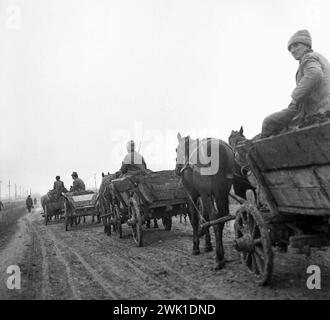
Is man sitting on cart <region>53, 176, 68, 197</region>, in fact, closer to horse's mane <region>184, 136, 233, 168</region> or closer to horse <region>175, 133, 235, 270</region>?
horse's mane <region>184, 136, 233, 168</region>

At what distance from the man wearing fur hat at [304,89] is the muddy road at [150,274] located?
2.11 meters

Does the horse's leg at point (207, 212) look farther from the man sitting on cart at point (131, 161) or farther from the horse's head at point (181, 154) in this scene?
the man sitting on cart at point (131, 161)

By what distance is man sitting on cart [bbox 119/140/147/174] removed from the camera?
10.9 m

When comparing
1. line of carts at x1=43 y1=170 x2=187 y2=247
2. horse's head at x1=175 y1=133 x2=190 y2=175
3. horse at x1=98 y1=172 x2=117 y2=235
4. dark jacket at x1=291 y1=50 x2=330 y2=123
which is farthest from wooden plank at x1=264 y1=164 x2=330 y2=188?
horse at x1=98 y1=172 x2=117 y2=235

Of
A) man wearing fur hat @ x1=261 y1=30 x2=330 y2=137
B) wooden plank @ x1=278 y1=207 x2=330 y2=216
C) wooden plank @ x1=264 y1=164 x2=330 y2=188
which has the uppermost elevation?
man wearing fur hat @ x1=261 y1=30 x2=330 y2=137

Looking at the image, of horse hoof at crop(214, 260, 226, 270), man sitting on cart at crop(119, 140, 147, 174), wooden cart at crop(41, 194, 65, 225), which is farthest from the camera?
wooden cart at crop(41, 194, 65, 225)

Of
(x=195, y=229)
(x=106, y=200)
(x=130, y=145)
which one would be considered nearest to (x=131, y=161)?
(x=130, y=145)

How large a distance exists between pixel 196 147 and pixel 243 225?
2462 millimetres

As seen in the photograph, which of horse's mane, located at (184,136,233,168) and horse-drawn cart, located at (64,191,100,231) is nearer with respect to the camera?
horse's mane, located at (184,136,233,168)

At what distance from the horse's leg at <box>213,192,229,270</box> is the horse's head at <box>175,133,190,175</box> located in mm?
1538

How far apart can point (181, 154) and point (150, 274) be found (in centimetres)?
283

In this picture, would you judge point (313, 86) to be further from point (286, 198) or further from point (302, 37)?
point (286, 198)

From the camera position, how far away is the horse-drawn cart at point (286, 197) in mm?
3713
